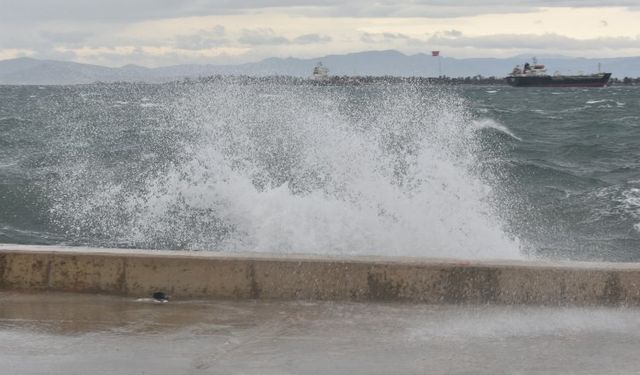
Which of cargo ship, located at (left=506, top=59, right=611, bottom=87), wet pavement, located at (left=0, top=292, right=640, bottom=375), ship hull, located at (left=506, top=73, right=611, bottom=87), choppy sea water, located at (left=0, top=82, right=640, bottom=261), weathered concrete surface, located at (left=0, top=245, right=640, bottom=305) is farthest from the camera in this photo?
cargo ship, located at (left=506, top=59, right=611, bottom=87)

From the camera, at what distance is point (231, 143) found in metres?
22.2

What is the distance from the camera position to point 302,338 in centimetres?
498

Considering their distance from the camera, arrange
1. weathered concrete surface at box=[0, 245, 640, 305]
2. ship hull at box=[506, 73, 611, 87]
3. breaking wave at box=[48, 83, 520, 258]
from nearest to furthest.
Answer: weathered concrete surface at box=[0, 245, 640, 305] → breaking wave at box=[48, 83, 520, 258] → ship hull at box=[506, 73, 611, 87]

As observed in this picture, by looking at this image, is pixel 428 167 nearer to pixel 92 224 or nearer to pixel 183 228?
pixel 183 228

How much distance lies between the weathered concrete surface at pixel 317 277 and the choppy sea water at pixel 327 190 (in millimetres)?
4020

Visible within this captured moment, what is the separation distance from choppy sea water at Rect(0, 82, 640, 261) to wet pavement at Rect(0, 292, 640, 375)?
14.3 feet

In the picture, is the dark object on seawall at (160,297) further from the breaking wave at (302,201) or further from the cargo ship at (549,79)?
the cargo ship at (549,79)

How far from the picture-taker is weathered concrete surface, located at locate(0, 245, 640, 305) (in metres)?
5.79

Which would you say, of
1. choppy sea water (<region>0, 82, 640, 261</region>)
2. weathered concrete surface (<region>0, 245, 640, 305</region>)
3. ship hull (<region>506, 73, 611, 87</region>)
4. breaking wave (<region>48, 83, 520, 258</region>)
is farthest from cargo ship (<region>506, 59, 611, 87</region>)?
weathered concrete surface (<region>0, 245, 640, 305</region>)

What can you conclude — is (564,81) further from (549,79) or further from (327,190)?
(327,190)

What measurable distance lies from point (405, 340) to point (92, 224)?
32.5 feet

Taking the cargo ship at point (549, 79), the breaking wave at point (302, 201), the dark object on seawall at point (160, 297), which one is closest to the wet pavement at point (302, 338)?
the dark object on seawall at point (160, 297)

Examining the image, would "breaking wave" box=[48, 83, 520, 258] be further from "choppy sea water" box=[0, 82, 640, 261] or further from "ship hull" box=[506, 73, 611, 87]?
"ship hull" box=[506, 73, 611, 87]

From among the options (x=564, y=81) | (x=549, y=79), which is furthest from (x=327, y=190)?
(x=549, y=79)
